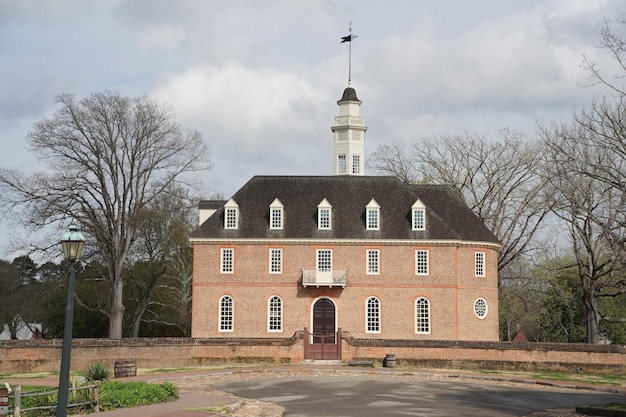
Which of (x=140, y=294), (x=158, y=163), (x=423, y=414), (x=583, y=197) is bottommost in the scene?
(x=423, y=414)

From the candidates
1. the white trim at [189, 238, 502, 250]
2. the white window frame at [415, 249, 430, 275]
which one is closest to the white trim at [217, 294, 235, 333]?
the white trim at [189, 238, 502, 250]

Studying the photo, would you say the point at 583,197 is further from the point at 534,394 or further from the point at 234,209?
the point at 234,209

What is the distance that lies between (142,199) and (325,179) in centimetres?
1155

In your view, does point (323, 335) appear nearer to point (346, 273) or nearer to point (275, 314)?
point (275, 314)

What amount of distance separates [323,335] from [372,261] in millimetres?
7119

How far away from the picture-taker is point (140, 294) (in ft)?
203

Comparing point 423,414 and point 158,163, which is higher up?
point 158,163

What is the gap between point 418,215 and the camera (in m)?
48.9

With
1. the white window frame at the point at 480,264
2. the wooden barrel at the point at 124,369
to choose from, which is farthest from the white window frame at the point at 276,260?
the wooden barrel at the point at 124,369

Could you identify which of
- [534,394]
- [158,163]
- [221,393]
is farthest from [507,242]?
[221,393]

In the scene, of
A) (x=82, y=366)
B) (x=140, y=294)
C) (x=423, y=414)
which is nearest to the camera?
(x=423, y=414)

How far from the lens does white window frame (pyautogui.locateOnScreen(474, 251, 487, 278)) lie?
160ft

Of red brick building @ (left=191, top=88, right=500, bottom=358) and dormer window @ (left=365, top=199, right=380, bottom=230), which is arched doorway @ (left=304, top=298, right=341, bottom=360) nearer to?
red brick building @ (left=191, top=88, right=500, bottom=358)

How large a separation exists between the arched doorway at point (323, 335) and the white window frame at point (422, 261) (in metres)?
5.40
